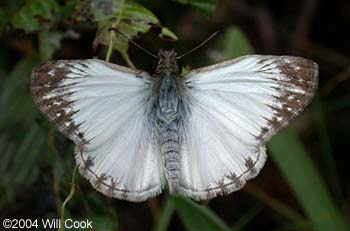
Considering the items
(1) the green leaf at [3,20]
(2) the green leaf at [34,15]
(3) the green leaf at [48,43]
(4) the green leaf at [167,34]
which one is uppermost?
(4) the green leaf at [167,34]

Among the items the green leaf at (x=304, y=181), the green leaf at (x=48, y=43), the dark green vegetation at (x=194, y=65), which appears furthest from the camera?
the green leaf at (x=304, y=181)

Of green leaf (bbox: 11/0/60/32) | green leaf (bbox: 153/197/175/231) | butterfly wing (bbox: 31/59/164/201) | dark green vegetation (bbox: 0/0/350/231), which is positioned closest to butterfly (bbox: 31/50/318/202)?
butterfly wing (bbox: 31/59/164/201)

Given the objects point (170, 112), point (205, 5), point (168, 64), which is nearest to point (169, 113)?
point (170, 112)

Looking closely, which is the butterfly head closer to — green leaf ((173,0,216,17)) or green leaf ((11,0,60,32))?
green leaf ((173,0,216,17))

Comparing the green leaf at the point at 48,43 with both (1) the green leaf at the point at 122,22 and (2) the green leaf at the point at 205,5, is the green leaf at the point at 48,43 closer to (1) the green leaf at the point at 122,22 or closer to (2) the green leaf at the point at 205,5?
(1) the green leaf at the point at 122,22

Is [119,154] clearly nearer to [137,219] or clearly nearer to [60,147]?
[60,147]

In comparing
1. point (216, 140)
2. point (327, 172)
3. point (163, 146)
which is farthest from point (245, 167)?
point (327, 172)

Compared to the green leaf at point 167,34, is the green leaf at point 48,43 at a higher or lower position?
lower

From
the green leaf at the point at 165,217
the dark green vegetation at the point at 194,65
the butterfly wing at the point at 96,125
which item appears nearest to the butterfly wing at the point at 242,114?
the butterfly wing at the point at 96,125
